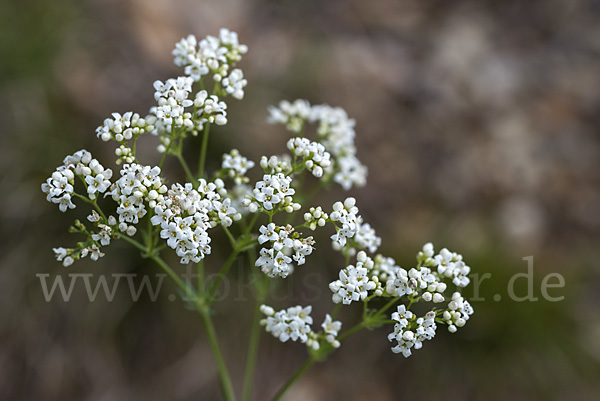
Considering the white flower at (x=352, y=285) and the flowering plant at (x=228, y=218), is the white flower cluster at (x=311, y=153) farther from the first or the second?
the white flower at (x=352, y=285)

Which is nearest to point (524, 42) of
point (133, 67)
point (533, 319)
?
point (533, 319)

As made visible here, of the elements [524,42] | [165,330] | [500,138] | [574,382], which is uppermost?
[524,42]

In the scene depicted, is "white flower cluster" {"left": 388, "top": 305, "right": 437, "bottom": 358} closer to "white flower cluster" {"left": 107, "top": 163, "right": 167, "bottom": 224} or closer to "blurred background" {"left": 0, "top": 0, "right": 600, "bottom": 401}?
"white flower cluster" {"left": 107, "top": 163, "right": 167, "bottom": 224}

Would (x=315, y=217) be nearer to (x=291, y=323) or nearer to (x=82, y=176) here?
(x=291, y=323)

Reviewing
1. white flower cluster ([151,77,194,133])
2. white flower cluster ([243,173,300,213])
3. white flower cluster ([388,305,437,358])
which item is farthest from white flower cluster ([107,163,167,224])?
white flower cluster ([388,305,437,358])

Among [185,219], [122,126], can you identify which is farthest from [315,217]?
[122,126]

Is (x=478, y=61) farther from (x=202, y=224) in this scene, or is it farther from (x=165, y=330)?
(x=202, y=224)

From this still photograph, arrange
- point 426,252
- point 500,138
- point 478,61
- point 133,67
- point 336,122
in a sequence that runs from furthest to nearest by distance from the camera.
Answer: point 478,61 < point 500,138 < point 133,67 < point 336,122 < point 426,252
